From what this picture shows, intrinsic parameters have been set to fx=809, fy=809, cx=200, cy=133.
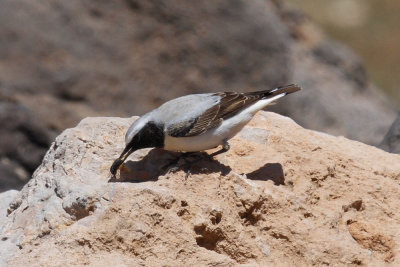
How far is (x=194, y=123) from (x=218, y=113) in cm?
28

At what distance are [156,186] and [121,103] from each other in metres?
7.85

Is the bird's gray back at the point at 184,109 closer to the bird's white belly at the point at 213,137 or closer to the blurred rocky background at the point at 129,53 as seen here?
the bird's white belly at the point at 213,137

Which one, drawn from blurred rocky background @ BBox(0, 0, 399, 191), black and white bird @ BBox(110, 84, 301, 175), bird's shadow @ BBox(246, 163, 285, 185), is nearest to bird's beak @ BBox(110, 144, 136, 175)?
black and white bird @ BBox(110, 84, 301, 175)

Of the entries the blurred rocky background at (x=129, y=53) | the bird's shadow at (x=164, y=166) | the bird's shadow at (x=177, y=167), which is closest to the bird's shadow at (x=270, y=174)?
the bird's shadow at (x=177, y=167)

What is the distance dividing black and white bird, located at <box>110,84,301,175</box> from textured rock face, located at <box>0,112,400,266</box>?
0.15 meters

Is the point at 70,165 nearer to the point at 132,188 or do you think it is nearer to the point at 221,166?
the point at 132,188

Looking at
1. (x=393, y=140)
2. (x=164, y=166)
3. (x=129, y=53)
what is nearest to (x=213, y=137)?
(x=164, y=166)

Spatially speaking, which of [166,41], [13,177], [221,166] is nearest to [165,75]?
[166,41]

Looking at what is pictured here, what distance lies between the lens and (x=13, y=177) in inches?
361

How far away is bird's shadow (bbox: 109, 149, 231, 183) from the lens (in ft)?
19.4

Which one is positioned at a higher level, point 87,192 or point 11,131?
point 11,131

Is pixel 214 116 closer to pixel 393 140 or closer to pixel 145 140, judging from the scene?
pixel 145 140

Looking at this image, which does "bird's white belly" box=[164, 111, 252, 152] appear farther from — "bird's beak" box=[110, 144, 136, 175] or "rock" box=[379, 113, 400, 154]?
"rock" box=[379, 113, 400, 154]

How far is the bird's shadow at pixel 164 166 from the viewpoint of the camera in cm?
591
